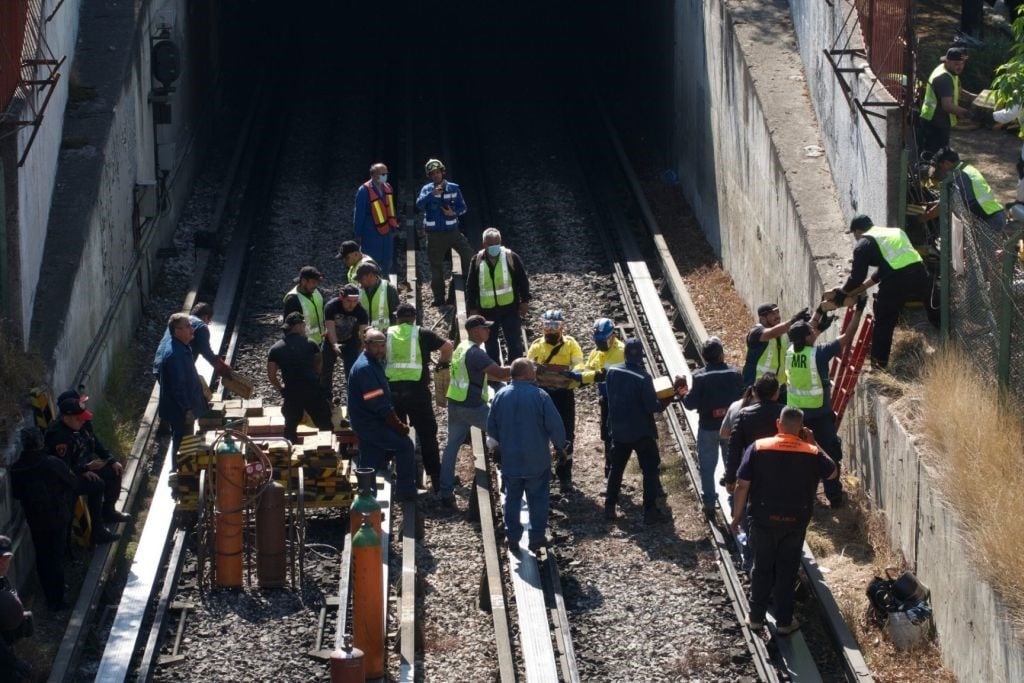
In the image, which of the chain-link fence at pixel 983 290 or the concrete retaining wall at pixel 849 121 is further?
the concrete retaining wall at pixel 849 121

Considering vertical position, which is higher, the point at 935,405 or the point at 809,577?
the point at 935,405

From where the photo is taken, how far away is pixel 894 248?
13977 millimetres

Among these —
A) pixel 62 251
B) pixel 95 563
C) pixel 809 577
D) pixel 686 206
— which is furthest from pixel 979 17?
pixel 95 563

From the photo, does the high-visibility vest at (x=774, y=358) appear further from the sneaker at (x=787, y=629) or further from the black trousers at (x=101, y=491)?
the black trousers at (x=101, y=491)

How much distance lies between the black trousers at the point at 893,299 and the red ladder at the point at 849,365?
10cm

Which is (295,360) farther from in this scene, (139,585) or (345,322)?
(139,585)

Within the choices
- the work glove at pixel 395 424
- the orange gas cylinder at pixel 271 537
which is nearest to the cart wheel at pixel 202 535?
the orange gas cylinder at pixel 271 537

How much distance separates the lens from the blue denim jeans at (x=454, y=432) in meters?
14.4

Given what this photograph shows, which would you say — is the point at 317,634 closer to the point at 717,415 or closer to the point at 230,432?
the point at 230,432

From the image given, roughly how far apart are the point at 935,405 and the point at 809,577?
1671 millimetres

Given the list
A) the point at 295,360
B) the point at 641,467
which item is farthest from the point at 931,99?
the point at 295,360

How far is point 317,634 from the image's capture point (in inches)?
476

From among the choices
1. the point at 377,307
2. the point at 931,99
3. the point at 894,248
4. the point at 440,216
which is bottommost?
the point at 377,307

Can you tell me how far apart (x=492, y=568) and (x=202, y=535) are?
221cm
